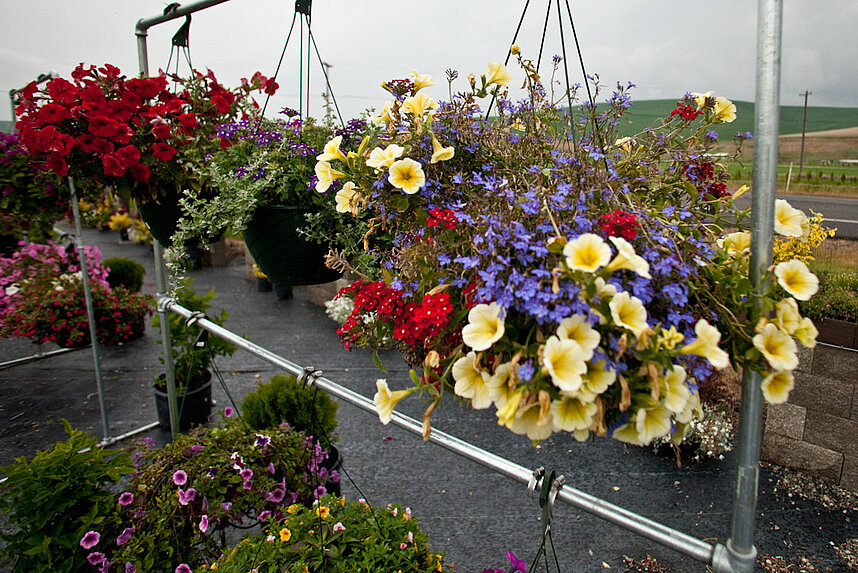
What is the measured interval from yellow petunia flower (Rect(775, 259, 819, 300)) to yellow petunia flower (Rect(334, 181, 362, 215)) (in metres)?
0.68

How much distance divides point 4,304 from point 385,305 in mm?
4246

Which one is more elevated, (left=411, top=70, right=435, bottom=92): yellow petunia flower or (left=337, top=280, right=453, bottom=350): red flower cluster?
(left=411, top=70, right=435, bottom=92): yellow petunia flower

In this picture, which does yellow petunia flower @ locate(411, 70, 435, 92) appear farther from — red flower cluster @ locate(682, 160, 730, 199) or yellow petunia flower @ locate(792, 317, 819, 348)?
yellow petunia flower @ locate(792, 317, 819, 348)

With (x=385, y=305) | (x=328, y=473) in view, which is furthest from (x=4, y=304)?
(x=385, y=305)

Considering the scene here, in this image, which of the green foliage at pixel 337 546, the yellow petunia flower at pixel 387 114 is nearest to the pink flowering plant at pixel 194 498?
the green foliage at pixel 337 546

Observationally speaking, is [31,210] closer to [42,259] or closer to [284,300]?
[42,259]

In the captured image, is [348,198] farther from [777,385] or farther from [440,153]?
[777,385]

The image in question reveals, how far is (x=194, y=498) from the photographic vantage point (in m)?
1.78

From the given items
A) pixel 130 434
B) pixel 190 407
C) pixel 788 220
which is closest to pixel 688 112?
pixel 788 220

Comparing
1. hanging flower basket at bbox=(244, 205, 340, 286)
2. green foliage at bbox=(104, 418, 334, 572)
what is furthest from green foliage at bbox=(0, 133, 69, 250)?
hanging flower basket at bbox=(244, 205, 340, 286)

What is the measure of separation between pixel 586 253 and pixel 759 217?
27 cm

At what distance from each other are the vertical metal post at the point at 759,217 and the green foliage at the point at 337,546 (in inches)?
32.5

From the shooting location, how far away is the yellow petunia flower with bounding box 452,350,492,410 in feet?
2.45

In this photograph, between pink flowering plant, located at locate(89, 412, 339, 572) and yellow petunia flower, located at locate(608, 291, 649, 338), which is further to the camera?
pink flowering plant, located at locate(89, 412, 339, 572)
